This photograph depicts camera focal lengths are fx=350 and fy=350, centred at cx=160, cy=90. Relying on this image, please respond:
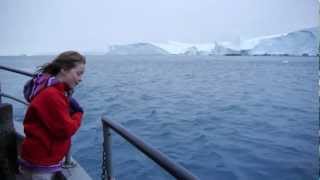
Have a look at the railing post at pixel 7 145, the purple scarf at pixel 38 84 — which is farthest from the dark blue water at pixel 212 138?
the purple scarf at pixel 38 84

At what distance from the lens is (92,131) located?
8.84 meters

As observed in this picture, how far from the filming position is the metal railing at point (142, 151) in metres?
1.19

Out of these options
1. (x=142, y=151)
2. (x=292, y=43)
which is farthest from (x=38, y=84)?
(x=292, y=43)

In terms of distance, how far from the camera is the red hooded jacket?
72.0 inches

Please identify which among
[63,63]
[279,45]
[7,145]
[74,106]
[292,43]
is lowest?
[7,145]

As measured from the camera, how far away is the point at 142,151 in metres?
1.45

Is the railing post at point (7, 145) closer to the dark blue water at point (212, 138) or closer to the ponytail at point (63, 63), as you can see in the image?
the ponytail at point (63, 63)

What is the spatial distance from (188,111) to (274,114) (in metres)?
3.10

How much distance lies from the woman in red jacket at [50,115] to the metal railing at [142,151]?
192 mm

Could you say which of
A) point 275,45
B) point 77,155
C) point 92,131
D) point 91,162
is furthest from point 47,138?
point 275,45

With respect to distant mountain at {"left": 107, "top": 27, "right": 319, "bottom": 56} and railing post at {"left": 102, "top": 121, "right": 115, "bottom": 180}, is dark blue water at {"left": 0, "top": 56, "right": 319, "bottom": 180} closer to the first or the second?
railing post at {"left": 102, "top": 121, "right": 115, "bottom": 180}

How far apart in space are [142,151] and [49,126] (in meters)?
0.65

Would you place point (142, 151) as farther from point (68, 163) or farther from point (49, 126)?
point (68, 163)

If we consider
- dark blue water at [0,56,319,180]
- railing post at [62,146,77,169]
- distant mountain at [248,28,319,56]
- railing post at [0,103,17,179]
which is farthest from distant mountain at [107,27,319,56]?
railing post at [0,103,17,179]
